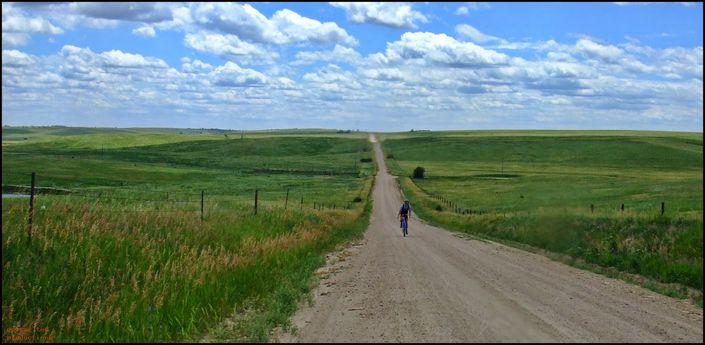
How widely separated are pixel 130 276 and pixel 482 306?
20.6ft

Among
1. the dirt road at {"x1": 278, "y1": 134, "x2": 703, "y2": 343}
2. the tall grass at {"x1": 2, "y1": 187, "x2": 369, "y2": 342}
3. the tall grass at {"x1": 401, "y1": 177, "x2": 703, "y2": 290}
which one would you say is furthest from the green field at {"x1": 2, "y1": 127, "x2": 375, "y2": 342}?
the tall grass at {"x1": 401, "y1": 177, "x2": 703, "y2": 290}

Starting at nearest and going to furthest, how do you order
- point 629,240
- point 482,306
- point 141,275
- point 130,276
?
point 482,306 < point 130,276 < point 141,275 < point 629,240

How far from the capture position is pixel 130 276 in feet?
35.6

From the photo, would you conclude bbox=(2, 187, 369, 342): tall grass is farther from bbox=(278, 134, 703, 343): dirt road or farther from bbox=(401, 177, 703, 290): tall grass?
bbox=(401, 177, 703, 290): tall grass

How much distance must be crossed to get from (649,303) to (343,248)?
12.1 meters

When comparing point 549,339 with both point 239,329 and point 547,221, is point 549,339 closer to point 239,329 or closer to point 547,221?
point 239,329

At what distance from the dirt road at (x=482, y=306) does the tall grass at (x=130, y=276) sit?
3.51 feet

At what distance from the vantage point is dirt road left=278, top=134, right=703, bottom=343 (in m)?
8.61

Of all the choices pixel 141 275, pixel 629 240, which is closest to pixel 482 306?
pixel 141 275

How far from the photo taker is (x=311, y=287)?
12867mm

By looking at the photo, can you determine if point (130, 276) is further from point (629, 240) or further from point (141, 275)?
point (629, 240)

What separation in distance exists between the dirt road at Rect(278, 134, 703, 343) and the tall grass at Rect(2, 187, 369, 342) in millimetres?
1069

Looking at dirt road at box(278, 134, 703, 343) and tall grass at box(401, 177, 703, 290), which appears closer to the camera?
dirt road at box(278, 134, 703, 343)

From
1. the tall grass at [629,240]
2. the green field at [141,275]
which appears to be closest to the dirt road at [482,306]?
the green field at [141,275]
